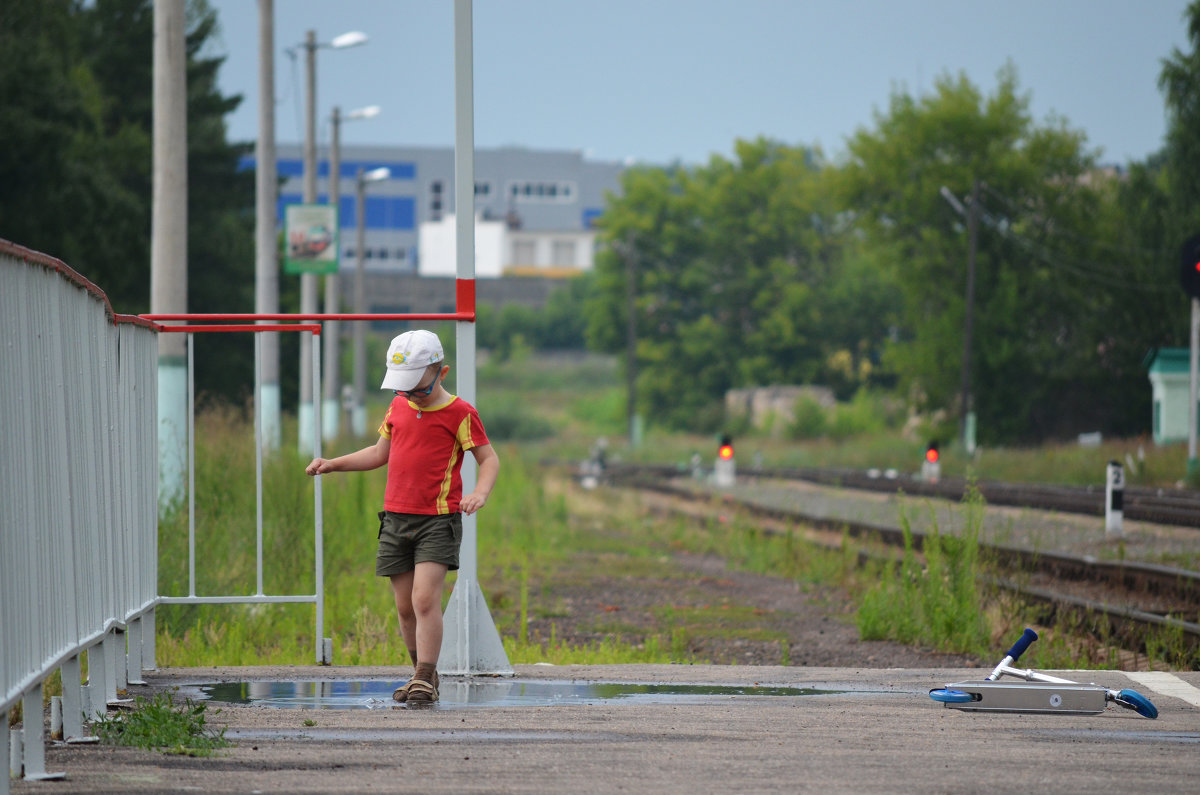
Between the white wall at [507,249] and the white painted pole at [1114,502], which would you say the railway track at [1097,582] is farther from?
the white wall at [507,249]

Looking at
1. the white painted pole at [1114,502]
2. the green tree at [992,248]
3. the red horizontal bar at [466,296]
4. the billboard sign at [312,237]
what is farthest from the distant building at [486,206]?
the red horizontal bar at [466,296]

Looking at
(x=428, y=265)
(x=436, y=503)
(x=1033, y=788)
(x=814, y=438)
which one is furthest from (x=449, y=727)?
(x=428, y=265)

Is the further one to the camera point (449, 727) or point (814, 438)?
point (814, 438)

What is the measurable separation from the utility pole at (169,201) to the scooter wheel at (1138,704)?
10073mm

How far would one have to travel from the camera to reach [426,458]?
7254 mm

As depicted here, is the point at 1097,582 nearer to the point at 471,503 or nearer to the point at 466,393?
the point at 466,393

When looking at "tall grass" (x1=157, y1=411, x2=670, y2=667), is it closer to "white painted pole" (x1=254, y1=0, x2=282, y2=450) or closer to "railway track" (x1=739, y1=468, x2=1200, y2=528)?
"white painted pole" (x1=254, y1=0, x2=282, y2=450)

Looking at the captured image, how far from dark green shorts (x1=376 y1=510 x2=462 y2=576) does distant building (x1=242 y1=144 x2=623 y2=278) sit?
9175 cm

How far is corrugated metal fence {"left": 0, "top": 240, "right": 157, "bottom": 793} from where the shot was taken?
5160 mm

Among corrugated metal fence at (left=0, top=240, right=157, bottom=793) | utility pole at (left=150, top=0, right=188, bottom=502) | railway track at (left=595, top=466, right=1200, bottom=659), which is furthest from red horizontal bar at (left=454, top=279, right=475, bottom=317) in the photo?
utility pole at (left=150, top=0, right=188, bottom=502)

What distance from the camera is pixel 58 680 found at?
8.17 metres

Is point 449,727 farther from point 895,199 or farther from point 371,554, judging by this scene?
point 895,199

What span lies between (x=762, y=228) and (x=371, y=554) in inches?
2265

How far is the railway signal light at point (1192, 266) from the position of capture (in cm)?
2665
